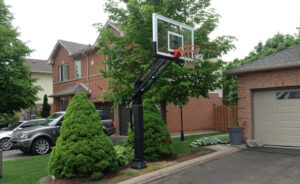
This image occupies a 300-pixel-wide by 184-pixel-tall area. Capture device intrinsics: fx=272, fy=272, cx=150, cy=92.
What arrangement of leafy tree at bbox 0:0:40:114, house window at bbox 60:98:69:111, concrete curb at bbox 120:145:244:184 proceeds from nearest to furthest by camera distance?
concrete curb at bbox 120:145:244:184 < leafy tree at bbox 0:0:40:114 < house window at bbox 60:98:69:111

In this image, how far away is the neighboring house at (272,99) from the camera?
9.80 metres

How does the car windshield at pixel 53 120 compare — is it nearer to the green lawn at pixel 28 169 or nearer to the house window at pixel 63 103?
the green lawn at pixel 28 169

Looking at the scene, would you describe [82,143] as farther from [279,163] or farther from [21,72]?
[21,72]

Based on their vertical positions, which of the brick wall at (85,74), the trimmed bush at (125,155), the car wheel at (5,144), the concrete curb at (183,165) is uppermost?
the brick wall at (85,74)

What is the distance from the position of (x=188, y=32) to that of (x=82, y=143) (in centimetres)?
478

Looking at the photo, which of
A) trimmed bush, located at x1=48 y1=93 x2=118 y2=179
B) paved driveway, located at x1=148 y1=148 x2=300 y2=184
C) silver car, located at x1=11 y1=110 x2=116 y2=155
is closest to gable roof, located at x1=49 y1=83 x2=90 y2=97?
silver car, located at x1=11 y1=110 x2=116 y2=155

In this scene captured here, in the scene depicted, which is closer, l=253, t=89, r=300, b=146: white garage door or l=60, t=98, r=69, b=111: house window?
l=253, t=89, r=300, b=146: white garage door

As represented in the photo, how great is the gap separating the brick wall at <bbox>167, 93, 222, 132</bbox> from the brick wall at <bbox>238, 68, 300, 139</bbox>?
6.47 meters

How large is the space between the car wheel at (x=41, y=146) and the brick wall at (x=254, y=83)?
27.9 ft

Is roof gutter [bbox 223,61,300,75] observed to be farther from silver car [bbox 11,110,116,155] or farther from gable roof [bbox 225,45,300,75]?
silver car [bbox 11,110,116,155]

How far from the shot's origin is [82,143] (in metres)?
6.70

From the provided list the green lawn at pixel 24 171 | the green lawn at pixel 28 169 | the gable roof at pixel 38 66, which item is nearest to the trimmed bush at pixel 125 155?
the green lawn at pixel 28 169

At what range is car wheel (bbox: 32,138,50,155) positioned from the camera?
1184 cm

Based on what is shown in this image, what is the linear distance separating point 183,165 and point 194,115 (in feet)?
36.2
